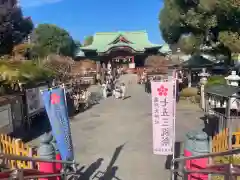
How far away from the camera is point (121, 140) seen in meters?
10.0

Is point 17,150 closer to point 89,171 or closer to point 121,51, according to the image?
point 89,171

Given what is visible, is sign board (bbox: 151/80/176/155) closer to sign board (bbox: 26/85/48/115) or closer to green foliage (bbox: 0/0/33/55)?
sign board (bbox: 26/85/48/115)

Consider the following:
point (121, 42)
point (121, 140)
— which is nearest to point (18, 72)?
point (121, 140)

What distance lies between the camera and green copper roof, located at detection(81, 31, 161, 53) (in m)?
42.8

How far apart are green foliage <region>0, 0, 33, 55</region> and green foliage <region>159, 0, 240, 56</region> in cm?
1517

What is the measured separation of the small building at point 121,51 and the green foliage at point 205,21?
1760cm

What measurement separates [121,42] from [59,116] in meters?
39.2

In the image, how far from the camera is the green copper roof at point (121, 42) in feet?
140

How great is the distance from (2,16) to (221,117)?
24480mm

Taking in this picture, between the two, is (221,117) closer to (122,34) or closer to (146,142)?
(146,142)

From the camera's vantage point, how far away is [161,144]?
652 cm

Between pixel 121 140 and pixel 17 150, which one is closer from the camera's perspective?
pixel 17 150

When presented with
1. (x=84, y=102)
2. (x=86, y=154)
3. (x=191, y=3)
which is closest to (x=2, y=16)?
(x=84, y=102)

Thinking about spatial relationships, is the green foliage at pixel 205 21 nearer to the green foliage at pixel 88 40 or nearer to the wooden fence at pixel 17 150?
the wooden fence at pixel 17 150
